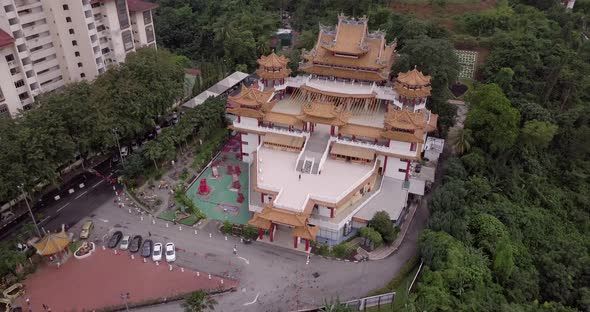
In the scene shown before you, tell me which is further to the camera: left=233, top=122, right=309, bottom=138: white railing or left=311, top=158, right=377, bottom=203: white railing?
left=233, top=122, right=309, bottom=138: white railing

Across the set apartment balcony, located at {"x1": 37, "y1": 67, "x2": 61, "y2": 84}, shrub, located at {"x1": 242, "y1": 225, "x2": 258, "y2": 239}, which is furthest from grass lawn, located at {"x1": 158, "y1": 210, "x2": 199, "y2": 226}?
apartment balcony, located at {"x1": 37, "y1": 67, "x2": 61, "y2": 84}

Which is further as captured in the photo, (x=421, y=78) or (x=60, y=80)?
(x=60, y=80)

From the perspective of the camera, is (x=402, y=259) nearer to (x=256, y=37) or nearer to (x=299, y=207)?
(x=299, y=207)

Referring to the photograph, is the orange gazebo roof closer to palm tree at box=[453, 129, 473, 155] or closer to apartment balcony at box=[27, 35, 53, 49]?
apartment balcony at box=[27, 35, 53, 49]

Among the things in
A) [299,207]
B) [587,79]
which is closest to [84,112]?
[299,207]

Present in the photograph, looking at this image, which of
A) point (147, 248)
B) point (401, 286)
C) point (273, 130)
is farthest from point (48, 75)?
point (401, 286)

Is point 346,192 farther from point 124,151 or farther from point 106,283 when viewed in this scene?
point 124,151
